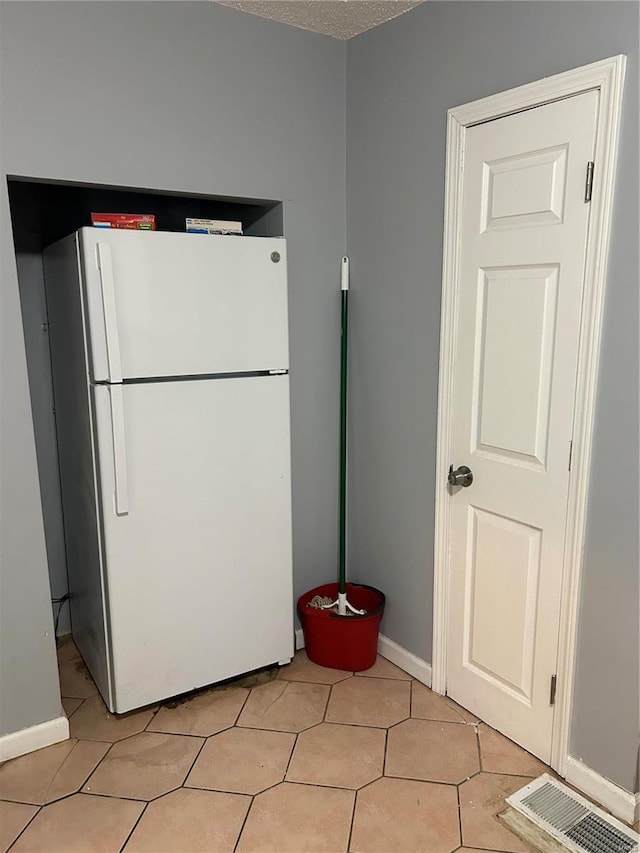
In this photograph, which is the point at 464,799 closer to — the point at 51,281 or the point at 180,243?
the point at 180,243

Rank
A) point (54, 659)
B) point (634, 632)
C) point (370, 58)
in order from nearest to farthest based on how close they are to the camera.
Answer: point (634, 632) < point (54, 659) < point (370, 58)

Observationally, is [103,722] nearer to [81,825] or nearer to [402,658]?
[81,825]

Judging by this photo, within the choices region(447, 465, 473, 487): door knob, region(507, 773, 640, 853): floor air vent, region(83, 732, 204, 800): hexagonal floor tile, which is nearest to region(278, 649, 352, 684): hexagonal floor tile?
region(83, 732, 204, 800): hexagonal floor tile

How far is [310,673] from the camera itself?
2.70 meters

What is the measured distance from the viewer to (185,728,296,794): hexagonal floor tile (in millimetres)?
2082

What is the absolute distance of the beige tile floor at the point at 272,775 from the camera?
1.88 m

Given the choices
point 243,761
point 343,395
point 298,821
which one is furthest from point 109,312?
point 298,821

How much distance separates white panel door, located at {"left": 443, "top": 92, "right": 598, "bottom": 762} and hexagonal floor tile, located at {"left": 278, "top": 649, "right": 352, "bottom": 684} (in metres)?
0.52

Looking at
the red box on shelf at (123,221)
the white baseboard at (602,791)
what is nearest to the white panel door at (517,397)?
the white baseboard at (602,791)

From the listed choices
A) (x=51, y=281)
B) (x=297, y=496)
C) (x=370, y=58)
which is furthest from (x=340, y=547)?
(x=370, y=58)

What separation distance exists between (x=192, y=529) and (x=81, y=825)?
3.04 feet

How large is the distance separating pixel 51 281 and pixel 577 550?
2.09m

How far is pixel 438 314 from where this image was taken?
2.35m

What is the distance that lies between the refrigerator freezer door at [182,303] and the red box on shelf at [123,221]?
12 cm
